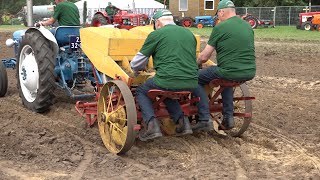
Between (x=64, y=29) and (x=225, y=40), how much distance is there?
297 centimetres

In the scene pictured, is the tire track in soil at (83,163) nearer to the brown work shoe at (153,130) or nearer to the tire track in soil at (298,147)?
the brown work shoe at (153,130)

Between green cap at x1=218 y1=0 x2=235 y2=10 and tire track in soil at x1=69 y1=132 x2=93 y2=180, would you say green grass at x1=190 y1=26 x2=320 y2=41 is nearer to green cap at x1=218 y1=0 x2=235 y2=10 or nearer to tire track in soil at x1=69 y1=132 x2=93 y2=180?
green cap at x1=218 y1=0 x2=235 y2=10

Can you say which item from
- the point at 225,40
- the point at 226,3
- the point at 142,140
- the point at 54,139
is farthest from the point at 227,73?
the point at 54,139

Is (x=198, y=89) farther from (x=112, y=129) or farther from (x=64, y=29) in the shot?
(x=64, y=29)

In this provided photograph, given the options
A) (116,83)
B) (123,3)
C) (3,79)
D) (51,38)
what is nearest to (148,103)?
(116,83)

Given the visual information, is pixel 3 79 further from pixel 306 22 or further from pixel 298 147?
pixel 306 22

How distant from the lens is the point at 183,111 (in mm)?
5801

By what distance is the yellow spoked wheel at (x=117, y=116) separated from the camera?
5.24 metres

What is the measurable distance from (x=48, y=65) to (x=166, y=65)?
7.87 ft

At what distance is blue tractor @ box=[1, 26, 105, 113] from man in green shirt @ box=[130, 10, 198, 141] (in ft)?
6.52

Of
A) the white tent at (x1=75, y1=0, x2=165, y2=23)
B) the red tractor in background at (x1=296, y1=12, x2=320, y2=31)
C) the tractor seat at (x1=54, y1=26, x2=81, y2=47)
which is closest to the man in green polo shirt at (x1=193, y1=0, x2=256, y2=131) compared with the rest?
the tractor seat at (x1=54, y1=26, x2=81, y2=47)

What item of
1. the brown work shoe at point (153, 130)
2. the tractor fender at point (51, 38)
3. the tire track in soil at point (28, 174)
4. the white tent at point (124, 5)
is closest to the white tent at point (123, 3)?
the white tent at point (124, 5)

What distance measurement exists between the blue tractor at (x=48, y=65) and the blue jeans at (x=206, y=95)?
81.0 inches

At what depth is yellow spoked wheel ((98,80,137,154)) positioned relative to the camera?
524cm
